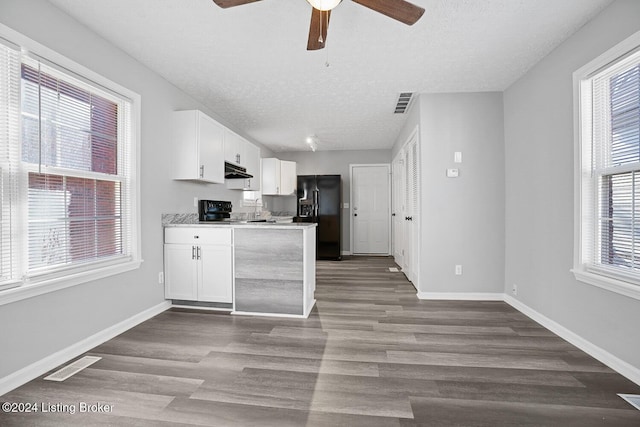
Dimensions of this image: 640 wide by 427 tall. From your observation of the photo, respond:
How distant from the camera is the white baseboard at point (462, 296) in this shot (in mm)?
3514

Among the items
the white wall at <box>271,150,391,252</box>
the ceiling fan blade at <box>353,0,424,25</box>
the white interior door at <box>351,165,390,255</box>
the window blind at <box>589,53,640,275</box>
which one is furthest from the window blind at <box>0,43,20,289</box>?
the white interior door at <box>351,165,390,255</box>

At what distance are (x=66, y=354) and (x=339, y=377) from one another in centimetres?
200

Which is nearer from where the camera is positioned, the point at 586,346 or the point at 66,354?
the point at 66,354

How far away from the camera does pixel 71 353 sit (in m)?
2.13

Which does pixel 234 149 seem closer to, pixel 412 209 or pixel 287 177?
pixel 287 177

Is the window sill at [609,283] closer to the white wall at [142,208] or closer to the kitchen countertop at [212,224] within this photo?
the kitchen countertop at [212,224]

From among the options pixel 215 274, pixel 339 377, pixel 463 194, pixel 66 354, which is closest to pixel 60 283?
pixel 66 354

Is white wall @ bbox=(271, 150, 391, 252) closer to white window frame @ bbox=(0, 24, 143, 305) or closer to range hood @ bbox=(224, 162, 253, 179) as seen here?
range hood @ bbox=(224, 162, 253, 179)

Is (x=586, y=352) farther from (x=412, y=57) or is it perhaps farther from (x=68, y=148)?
(x=68, y=148)

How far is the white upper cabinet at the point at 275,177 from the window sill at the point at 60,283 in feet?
11.6

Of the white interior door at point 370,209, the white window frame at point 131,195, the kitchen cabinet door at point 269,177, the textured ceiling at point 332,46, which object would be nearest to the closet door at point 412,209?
the textured ceiling at point 332,46

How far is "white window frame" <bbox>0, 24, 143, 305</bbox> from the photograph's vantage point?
1802mm

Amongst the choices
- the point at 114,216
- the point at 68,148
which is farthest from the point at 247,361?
the point at 68,148

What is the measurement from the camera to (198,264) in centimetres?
313
